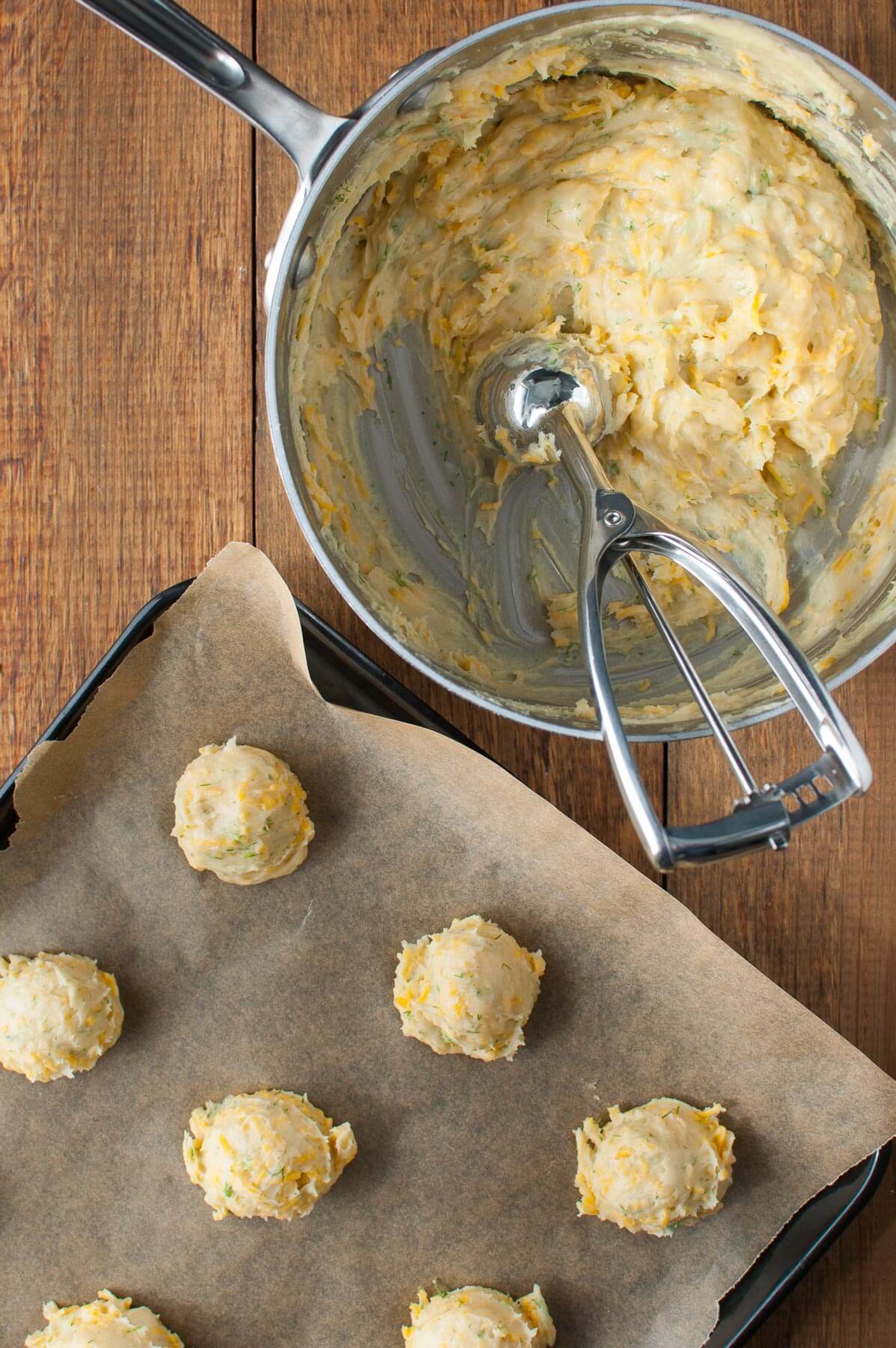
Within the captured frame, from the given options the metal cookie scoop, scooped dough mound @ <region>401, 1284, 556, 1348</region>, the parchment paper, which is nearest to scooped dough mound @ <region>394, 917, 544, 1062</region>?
the parchment paper

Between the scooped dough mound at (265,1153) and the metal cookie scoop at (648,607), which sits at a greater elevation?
the metal cookie scoop at (648,607)

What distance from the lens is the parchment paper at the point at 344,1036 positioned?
146 centimetres

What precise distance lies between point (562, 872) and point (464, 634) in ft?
1.12

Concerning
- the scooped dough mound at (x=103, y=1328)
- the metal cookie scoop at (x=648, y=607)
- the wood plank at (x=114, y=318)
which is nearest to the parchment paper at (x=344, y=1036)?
the scooped dough mound at (x=103, y=1328)

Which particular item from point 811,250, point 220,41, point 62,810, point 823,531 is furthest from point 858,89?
point 62,810

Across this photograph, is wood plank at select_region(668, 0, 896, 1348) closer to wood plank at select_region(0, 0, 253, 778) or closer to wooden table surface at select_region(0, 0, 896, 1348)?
wooden table surface at select_region(0, 0, 896, 1348)

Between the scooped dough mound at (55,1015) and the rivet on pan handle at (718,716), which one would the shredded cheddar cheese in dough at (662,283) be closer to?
the rivet on pan handle at (718,716)

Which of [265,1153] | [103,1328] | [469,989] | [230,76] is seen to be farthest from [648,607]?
[103,1328]

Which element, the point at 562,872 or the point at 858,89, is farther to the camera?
the point at 562,872

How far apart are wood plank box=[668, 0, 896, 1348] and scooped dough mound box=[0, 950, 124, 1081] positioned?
0.77 metres

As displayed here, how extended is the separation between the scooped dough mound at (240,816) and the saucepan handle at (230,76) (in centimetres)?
71

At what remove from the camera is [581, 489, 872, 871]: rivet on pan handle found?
92 cm

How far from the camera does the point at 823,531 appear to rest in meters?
1.40

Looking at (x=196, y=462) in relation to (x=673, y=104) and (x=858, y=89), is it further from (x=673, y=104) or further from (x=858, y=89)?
(x=858, y=89)
